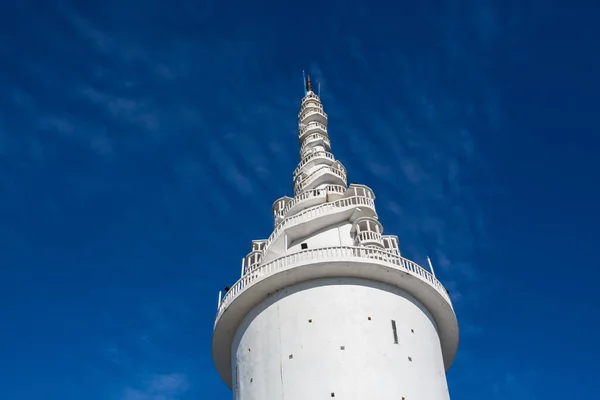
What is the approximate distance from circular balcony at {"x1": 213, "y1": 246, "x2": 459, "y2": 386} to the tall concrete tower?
5 centimetres

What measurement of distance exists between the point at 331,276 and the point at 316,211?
683 centimetres

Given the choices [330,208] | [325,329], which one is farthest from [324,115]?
[325,329]

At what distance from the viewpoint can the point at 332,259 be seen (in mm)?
28031

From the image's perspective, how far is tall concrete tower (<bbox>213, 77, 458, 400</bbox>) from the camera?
25.6m

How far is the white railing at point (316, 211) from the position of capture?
113 ft

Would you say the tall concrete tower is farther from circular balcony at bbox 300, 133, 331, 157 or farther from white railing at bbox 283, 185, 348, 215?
circular balcony at bbox 300, 133, 331, 157

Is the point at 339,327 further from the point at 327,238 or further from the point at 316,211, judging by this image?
the point at 316,211

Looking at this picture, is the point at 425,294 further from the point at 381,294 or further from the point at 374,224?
the point at 374,224

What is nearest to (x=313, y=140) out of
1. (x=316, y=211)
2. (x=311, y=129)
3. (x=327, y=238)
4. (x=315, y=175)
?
(x=311, y=129)

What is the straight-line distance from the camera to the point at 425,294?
2967 cm

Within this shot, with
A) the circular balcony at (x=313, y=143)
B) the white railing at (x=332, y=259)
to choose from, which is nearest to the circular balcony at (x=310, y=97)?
the circular balcony at (x=313, y=143)

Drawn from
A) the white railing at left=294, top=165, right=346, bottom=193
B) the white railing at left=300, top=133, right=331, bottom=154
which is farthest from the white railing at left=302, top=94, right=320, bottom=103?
the white railing at left=294, top=165, right=346, bottom=193

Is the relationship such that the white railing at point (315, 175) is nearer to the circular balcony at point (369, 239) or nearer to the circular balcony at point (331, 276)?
the circular balcony at point (369, 239)

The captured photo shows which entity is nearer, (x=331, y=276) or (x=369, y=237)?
(x=331, y=276)
